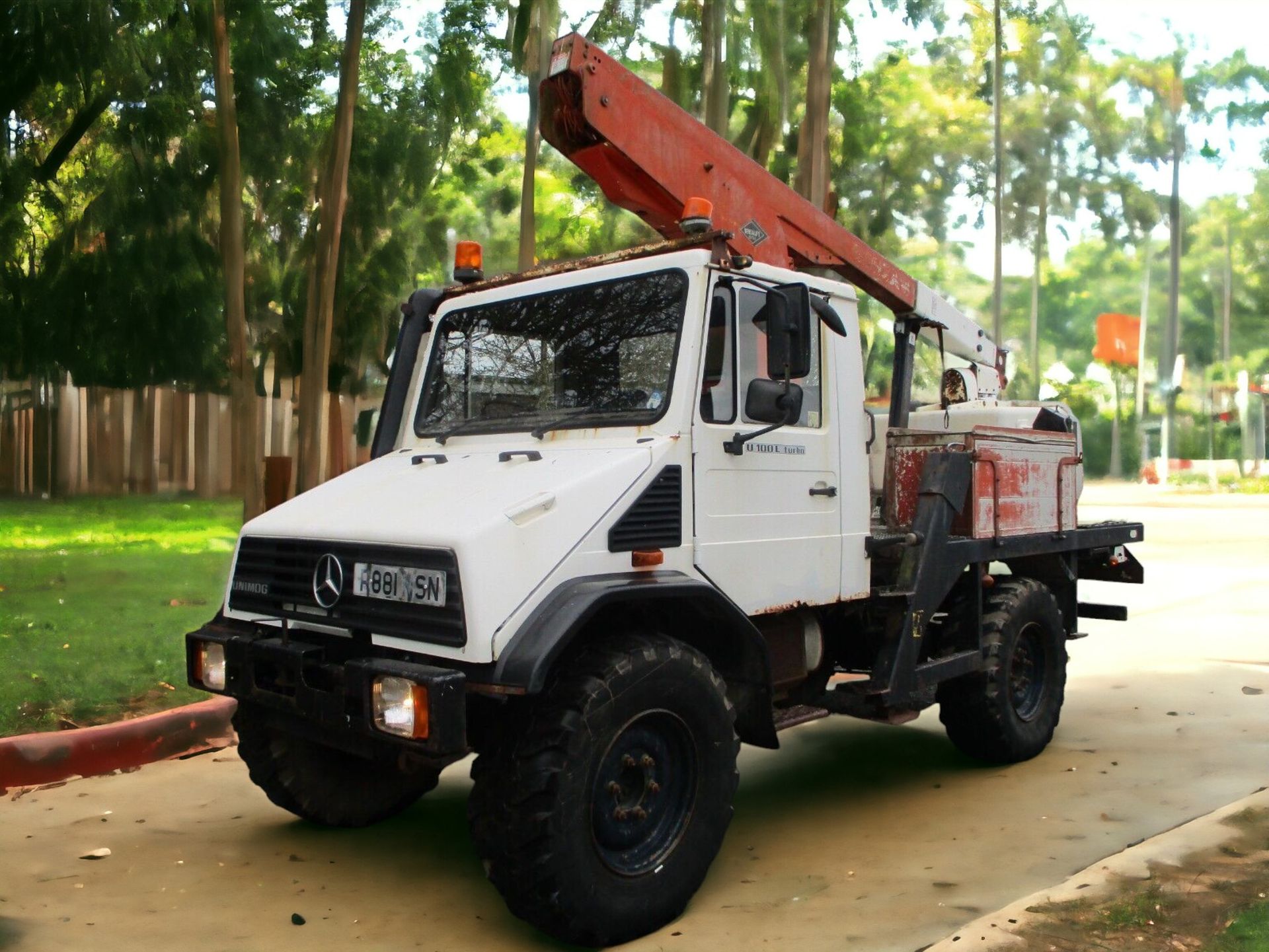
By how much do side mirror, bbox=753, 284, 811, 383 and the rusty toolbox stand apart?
1.57 metres

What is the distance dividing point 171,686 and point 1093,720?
18.6 ft

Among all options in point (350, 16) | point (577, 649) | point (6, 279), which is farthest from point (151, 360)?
point (577, 649)

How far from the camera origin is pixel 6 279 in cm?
1823

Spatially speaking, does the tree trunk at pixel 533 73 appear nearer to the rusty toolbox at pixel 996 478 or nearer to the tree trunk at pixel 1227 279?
the rusty toolbox at pixel 996 478

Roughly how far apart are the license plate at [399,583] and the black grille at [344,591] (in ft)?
0.05

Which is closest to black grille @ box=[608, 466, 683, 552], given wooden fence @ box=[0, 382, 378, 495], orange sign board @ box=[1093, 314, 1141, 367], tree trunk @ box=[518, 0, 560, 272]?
tree trunk @ box=[518, 0, 560, 272]

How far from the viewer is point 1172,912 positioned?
4.09 m

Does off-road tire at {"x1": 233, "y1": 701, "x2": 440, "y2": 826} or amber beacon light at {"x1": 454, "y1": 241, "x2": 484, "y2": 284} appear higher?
amber beacon light at {"x1": 454, "y1": 241, "x2": 484, "y2": 284}

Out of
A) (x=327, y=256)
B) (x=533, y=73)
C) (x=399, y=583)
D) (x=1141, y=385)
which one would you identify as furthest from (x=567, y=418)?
(x=1141, y=385)

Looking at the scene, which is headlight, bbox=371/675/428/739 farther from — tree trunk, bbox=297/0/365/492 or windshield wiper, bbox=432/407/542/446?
tree trunk, bbox=297/0/365/492

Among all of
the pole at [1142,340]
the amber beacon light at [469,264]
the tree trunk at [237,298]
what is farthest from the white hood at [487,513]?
the pole at [1142,340]

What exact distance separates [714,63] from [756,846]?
13.5 m

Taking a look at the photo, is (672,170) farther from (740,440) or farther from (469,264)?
(740,440)

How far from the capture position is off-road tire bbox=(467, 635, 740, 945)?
12.7 feet
